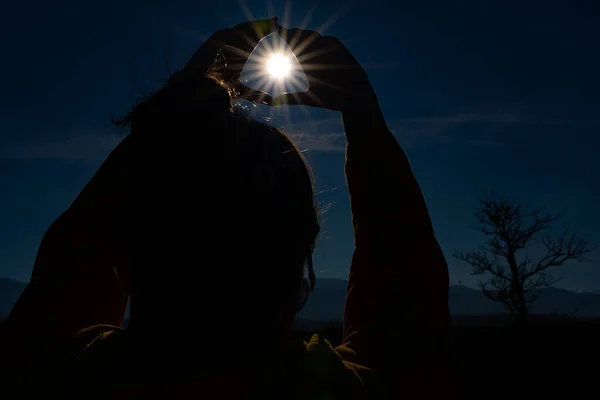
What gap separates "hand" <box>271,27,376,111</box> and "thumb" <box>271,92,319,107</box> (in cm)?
4

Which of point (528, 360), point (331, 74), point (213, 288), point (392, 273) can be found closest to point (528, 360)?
point (528, 360)

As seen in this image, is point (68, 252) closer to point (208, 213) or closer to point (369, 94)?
point (208, 213)

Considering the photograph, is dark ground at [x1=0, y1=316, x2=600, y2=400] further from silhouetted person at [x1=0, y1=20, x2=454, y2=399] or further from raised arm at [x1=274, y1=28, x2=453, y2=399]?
silhouetted person at [x1=0, y1=20, x2=454, y2=399]

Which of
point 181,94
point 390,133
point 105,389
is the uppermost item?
point 390,133

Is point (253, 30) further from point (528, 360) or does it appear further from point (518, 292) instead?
point (518, 292)

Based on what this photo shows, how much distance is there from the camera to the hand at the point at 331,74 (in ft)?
4.69

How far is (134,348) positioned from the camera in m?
0.78

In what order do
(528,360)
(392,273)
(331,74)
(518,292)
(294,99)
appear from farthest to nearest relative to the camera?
(518,292)
(528,360)
(294,99)
(331,74)
(392,273)

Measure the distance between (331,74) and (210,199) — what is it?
2.77ft

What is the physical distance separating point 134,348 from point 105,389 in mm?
84

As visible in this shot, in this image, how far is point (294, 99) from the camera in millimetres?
1590

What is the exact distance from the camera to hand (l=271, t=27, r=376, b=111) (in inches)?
56.2

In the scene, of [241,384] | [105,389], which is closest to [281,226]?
[241,384]

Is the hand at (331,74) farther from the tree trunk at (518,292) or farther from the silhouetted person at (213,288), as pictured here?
the tree trunk at (518,292)
